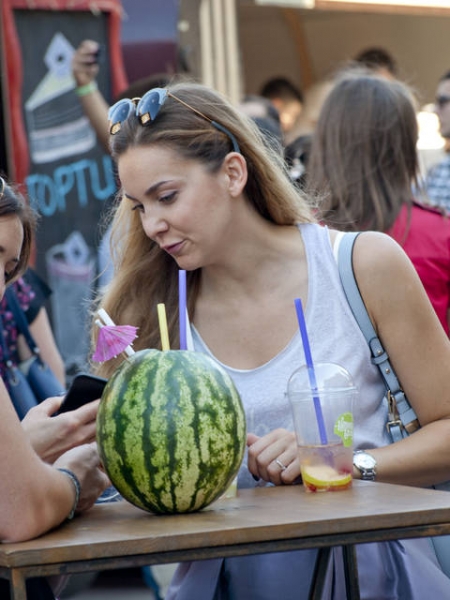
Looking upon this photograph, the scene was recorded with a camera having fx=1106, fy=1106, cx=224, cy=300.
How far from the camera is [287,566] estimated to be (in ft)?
7.85

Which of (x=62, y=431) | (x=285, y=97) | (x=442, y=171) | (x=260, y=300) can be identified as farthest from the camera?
(x=285, y=97)

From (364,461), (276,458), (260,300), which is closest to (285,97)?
(260,300)

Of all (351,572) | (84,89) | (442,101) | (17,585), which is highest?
(84,89)

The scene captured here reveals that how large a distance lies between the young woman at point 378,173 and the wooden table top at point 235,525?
1.77 metres

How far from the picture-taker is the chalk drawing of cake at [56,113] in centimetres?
514

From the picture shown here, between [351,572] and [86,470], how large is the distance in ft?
1.87

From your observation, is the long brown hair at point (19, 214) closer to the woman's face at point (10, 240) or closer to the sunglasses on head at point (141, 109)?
the woman's face at point (10, 240)

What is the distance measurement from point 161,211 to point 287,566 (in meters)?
0.86

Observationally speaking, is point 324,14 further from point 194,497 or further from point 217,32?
point 194,497

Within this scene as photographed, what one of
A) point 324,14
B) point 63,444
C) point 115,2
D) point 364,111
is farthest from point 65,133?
point 324,14

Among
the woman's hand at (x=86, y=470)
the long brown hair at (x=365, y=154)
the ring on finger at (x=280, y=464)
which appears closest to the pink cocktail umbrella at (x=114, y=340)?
the woman's hand at (x=86, y=470)

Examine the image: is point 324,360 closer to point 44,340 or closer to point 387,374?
point 387,374

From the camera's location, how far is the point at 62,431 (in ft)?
7.35

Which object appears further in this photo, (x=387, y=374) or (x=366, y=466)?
(x=387, y=374)
